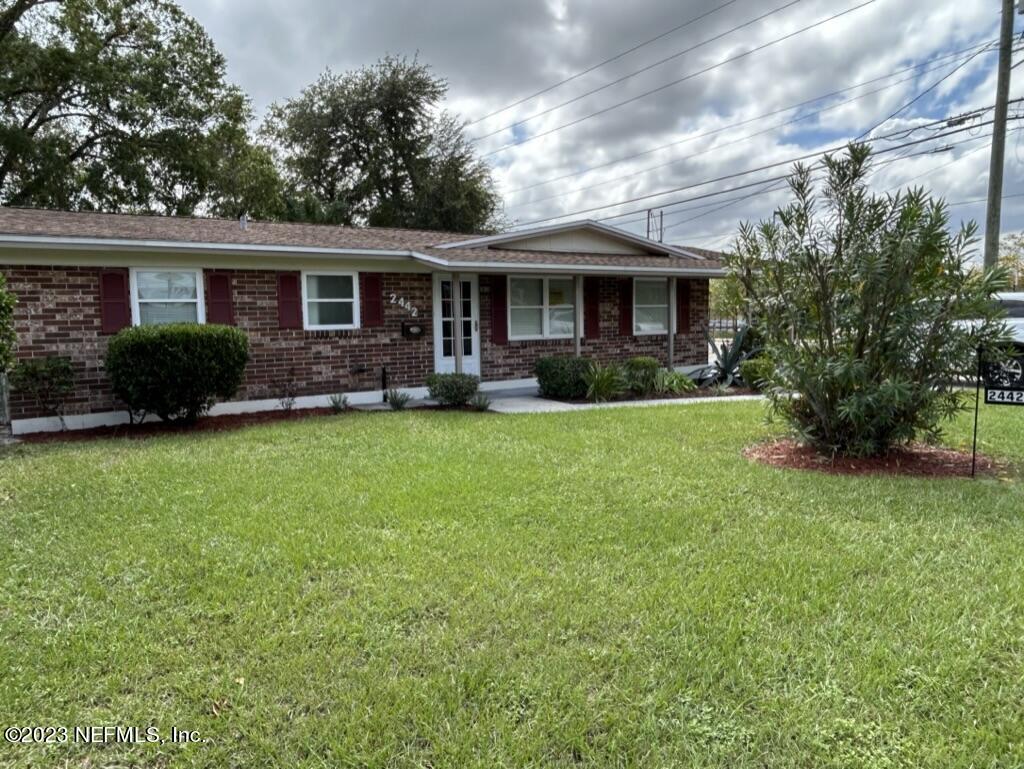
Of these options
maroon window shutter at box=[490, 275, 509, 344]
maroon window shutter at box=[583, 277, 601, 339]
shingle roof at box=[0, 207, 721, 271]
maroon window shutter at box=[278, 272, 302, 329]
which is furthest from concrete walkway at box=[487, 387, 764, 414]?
maroon window shutter at box=[278, 272, 302, 329]

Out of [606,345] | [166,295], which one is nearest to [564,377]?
A: [606,345]

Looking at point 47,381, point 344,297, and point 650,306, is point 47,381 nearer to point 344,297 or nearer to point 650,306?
point 344,297

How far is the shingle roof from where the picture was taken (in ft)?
29.8

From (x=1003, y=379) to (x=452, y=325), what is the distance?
882 centimetres

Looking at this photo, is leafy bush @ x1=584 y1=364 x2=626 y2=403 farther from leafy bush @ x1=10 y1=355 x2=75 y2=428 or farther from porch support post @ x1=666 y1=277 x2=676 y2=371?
leafy bush @ x1=10 y1=355 x2=75 y2=428

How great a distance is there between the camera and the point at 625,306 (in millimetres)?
14570

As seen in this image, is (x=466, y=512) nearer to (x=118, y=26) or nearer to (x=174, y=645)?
(x=174, y=645)

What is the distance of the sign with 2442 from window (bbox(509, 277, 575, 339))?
27.9 feet

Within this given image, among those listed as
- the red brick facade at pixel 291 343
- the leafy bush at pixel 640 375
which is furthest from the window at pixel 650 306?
the leafy bush at pixel 640 375

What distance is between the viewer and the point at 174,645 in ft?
9.70

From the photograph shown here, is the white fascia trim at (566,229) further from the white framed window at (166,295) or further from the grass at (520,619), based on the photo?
the grass at (520,619)

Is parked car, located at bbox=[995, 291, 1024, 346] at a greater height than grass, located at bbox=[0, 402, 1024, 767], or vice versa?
parked car, located at bbox=[995, 291, 1024, 346]

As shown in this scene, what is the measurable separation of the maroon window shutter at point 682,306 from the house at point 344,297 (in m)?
0.04

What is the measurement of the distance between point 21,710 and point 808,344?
7.02 meters
